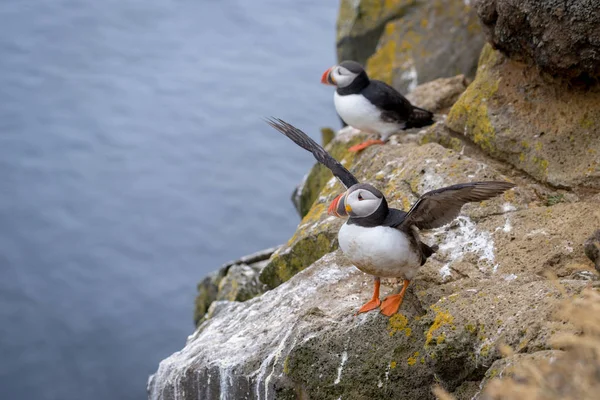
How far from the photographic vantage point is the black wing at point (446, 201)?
3.63m

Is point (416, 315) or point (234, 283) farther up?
point (234, 283)

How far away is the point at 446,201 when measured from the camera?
384cm

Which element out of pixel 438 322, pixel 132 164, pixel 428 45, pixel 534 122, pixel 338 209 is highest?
pixel 132 164

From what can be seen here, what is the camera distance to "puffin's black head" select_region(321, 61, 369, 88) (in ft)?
19.8

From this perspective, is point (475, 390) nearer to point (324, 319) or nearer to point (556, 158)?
point (324, 319)

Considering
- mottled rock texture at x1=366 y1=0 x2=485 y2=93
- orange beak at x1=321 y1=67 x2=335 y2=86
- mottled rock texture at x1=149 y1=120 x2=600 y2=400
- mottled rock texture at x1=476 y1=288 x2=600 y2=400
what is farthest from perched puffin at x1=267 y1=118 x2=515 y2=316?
mottled rock texture at x1=366 y1=0 x2=485 y2=93

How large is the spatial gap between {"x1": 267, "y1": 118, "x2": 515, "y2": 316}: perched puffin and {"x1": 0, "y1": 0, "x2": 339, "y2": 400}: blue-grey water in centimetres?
586

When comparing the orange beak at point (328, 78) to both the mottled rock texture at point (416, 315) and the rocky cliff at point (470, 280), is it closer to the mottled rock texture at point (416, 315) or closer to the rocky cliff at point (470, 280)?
the rocky cliff at point (470, 280)

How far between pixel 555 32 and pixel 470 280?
5.30 ft

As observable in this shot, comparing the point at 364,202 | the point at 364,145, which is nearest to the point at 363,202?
the point at 364,202

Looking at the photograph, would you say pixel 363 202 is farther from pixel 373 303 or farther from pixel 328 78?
pixel 328 78

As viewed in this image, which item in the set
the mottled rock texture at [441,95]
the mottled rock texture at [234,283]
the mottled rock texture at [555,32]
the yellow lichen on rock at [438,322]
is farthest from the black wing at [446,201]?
the mottled rock texture at [441,95]

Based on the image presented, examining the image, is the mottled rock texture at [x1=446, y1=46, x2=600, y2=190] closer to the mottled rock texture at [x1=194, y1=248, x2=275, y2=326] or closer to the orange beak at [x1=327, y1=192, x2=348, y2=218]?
the orange beak at [x1=327, y1=192, x2=348, y2=218]

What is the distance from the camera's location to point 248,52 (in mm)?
13836
